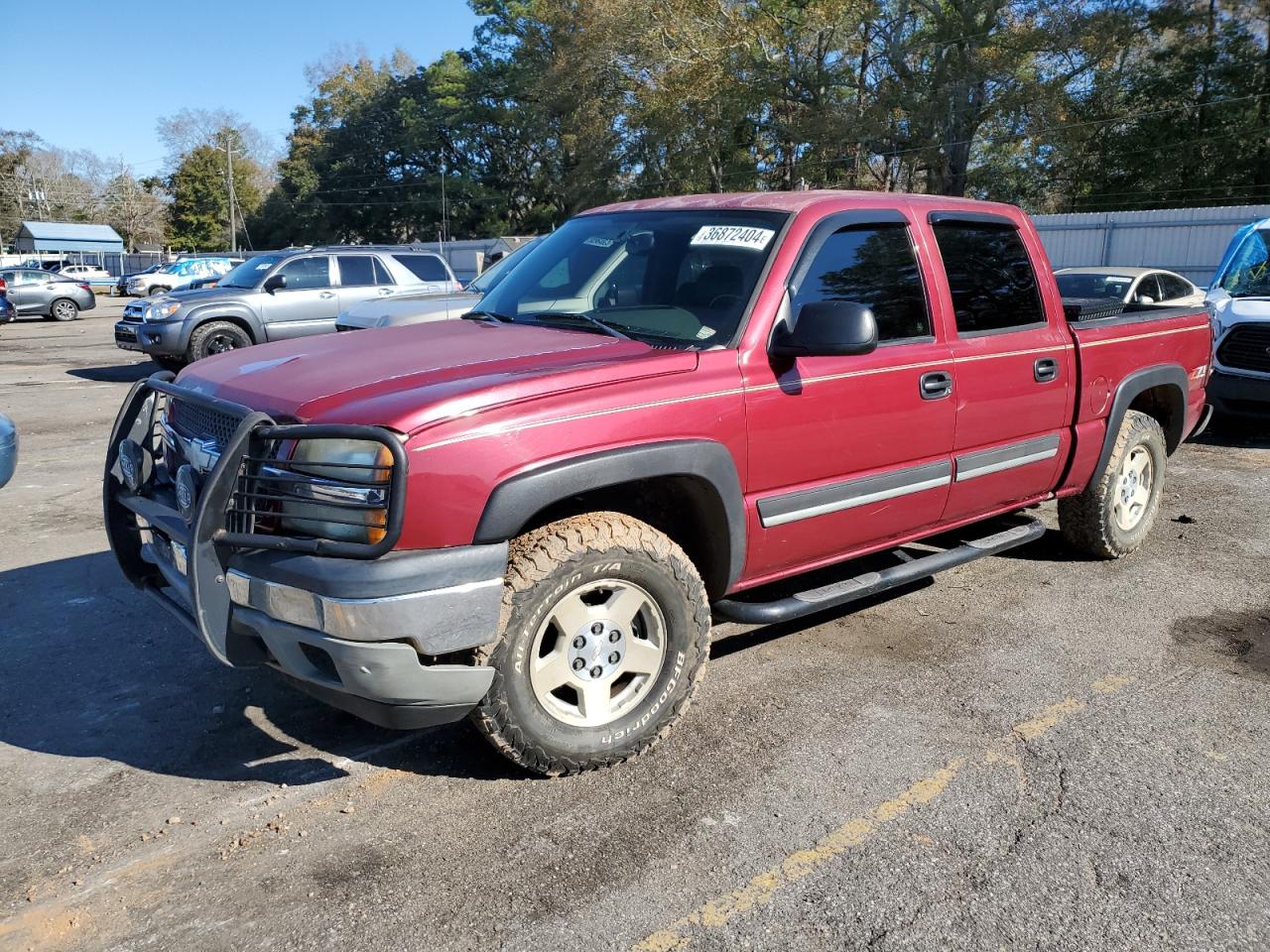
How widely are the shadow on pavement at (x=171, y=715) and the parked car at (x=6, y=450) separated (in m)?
0.78

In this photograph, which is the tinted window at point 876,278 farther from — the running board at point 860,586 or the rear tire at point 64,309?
the rear tire at point 64,309

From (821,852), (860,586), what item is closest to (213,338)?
(860,586)

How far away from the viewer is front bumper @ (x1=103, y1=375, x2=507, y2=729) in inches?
109

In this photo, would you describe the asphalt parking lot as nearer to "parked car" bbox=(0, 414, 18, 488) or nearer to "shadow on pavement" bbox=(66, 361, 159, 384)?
"parked car" bbox=(0, 414, 18, 488)

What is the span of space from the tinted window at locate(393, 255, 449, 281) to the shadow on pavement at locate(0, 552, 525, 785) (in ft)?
33.9

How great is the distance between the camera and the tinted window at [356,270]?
1427 centimetres

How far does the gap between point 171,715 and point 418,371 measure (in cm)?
171

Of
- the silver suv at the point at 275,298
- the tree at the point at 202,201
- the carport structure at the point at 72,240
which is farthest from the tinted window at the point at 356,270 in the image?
the tree at the point at 202,201

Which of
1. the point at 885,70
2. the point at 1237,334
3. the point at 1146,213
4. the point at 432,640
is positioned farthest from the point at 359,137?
the point at 432,640

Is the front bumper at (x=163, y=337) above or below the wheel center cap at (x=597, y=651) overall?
above

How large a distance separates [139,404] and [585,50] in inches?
1680

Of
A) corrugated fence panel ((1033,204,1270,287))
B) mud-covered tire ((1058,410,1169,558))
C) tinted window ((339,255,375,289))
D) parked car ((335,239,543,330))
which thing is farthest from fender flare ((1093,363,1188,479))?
corrugated fence panel ((1033,204,1270,287))

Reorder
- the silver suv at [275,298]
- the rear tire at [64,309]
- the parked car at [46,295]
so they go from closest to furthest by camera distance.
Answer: the silver suv at [275,298] → the parked car at [46,295] → the rear tire at [64,309]

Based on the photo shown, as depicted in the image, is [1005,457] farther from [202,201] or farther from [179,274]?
[202,201]
